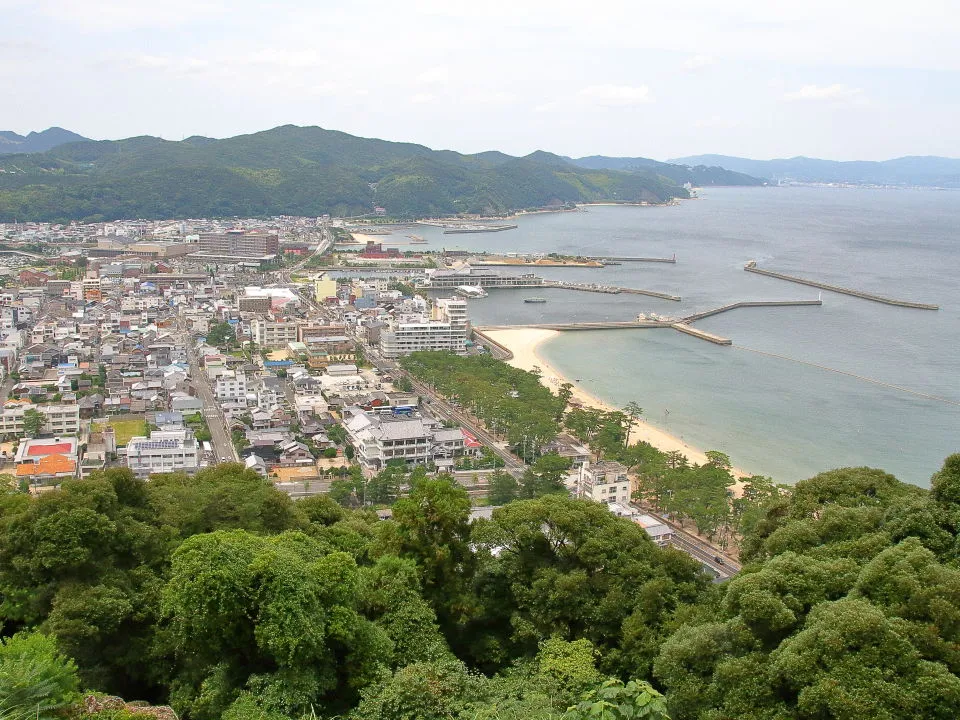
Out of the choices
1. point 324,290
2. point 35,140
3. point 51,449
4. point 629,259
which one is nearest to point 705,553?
point 51,449

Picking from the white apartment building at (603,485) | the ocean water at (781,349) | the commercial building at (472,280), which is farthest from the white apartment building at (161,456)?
the commercial building at (472,280)

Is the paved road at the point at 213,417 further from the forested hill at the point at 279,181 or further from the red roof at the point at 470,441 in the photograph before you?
the forested hill at the point at 279,181

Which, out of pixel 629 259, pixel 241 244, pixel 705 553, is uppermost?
pixel 241 244

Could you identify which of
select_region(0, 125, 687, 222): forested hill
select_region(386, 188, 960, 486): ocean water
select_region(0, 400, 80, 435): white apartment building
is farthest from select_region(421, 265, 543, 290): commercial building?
select_region(0, 125, 687, 222): forested hill

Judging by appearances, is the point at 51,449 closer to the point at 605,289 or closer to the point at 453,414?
the point at 453,414

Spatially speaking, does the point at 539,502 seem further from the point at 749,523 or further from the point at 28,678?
the point at 749,523

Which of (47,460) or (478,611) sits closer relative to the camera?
(478,611)

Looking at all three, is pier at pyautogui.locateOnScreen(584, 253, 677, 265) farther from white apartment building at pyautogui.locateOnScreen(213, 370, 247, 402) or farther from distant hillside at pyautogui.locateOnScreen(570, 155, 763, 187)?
distant hillside at pyautogui.locateOnScreen(570, 155, 763, 187)
